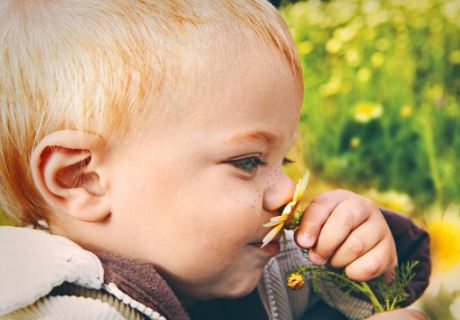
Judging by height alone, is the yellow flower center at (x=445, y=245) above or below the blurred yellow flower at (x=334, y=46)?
below

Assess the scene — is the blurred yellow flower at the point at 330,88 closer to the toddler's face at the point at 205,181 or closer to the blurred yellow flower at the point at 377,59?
the blurred yellow flower at the point at 377,59

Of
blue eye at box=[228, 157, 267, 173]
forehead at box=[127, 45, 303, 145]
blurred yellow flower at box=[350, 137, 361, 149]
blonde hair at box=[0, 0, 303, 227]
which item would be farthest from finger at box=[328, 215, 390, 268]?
blurred yellow flower at box=[350, 137, 361, 149]

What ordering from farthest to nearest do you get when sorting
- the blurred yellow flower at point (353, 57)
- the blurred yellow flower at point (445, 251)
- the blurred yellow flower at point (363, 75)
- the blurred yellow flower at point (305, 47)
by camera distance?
1. the blurred yellow flower at point (305, 47)
2. the blurred yellow flower at point (353, 57)
3. the blurred yellow flower at point (363, 75)
4. the blurred yellow flower at point (445, 251)

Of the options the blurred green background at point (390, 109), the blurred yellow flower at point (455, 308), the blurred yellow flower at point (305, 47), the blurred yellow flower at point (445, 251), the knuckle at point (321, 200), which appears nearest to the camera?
the knuckle at point (321, 200)

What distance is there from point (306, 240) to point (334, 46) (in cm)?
207

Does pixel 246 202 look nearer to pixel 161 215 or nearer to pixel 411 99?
pixel 161 215

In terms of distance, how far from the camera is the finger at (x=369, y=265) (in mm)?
1233

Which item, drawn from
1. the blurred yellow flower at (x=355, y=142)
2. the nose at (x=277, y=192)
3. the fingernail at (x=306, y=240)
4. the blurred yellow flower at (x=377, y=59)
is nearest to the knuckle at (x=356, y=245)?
the fingernail at (x=306, y=240)

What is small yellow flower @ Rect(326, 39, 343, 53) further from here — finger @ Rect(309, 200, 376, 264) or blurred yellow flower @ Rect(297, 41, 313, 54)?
finger @ Rect(309, 200, 376, 264)

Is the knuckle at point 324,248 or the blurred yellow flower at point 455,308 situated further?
the blurred yellow flower at point 455,308

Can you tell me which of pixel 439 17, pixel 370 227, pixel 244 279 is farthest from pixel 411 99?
pixel 244 279

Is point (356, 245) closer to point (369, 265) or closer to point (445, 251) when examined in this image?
point (369, 265)

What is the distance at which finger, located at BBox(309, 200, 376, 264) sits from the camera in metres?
1.25

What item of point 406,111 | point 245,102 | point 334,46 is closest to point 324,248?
point 245,102
